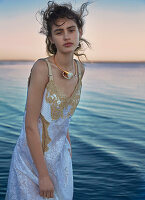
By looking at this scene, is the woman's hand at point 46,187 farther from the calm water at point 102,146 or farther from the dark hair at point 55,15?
the calm water at point 102,146

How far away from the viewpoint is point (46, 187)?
6.74ft

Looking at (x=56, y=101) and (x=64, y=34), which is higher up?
(x=64, y=34)

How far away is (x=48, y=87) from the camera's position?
6.70 feet

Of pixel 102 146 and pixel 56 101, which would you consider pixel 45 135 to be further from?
pixel 102 146

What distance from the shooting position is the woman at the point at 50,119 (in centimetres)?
202

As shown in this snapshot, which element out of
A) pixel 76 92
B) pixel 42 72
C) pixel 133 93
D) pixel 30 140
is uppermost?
pixel 42 72

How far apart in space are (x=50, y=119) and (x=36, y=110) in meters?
0.13

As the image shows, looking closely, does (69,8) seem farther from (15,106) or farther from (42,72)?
(15,106)

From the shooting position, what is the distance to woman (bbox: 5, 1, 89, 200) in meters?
2.02

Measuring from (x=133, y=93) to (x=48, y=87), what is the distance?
9759 mm

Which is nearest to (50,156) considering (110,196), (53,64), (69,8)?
(53,64)

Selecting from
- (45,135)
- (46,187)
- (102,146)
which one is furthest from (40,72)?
(102,146)

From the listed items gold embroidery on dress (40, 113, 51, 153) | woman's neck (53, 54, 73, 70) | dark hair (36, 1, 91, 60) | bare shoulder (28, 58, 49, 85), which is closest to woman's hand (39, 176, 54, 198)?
gold embroidery on dress (40, 113, 51, 153)

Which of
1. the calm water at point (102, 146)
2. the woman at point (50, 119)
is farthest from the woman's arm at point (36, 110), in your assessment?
the calm water at point (102, 146)
